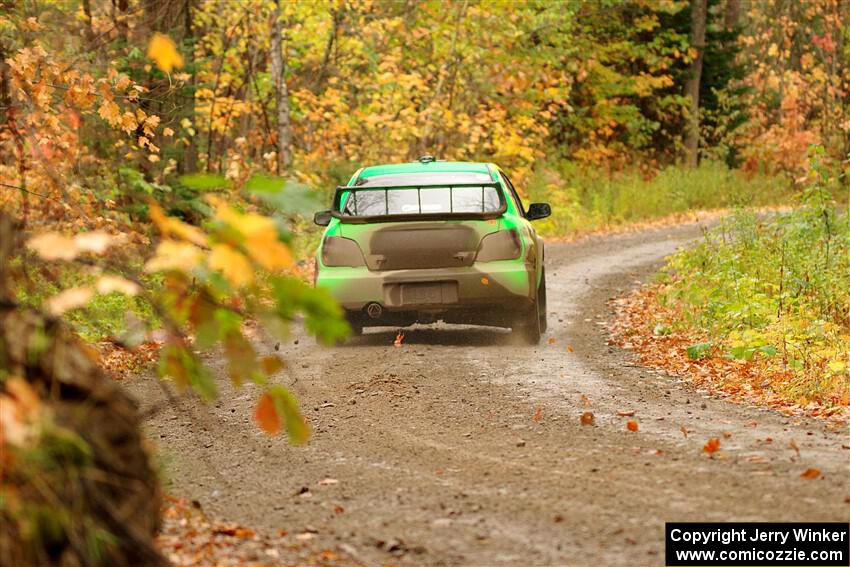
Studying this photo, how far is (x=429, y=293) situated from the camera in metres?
11.2

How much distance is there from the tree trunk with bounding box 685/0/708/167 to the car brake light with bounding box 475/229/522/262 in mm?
25156

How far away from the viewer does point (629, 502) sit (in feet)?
18.2

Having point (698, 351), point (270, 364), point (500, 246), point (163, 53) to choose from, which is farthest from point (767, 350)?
point (163, 53)

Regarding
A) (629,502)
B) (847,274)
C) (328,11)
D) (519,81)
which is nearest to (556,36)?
(519,81)

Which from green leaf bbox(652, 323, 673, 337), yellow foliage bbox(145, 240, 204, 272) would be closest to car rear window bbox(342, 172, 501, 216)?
green leaf bbox(652, 323, 673, 337)

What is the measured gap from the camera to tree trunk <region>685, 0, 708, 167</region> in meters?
35.1

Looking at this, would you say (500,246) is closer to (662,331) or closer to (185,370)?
(662,331)

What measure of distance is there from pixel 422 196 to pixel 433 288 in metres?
1.11

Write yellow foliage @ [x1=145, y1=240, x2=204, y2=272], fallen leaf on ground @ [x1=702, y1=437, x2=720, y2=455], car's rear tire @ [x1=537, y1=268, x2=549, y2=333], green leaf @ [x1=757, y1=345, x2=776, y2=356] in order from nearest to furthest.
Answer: yellow foliage @ [x1=145, y1=240, x2=204, y2=272], fallen leaf on ground @ [x1=702, y1=437, x2=720, y2=455], green leaf @ [x1=757, y1=345, x2=776, y2=356], car's rear tire @ [x1=537, y1=268, x2=549, y2=333]

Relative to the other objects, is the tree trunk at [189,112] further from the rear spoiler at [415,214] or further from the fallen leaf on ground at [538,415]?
the fallen leaf on ground at [538,415]

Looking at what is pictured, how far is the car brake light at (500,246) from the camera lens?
443 inches

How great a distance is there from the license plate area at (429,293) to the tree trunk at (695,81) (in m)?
25.6

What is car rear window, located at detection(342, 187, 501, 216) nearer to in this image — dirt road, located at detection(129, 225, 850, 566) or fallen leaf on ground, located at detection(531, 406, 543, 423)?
dirt road, located at detection(129, 225, 850, 566)

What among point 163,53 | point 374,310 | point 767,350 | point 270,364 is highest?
point 163,53
